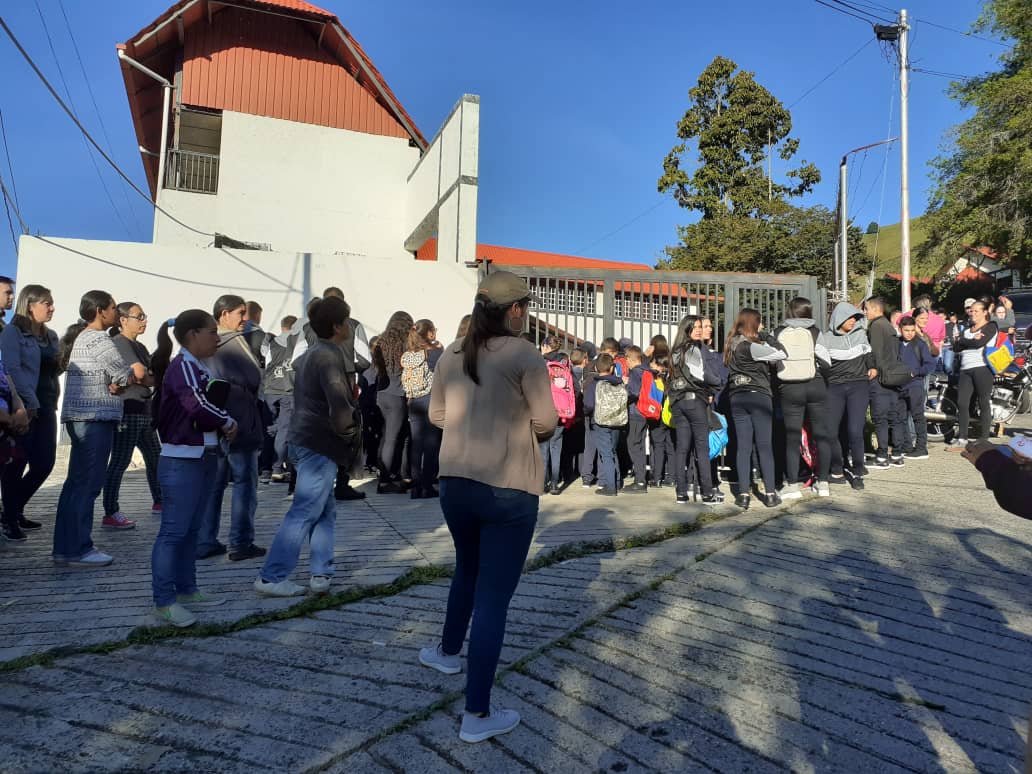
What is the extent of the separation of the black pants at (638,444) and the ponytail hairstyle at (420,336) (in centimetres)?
248

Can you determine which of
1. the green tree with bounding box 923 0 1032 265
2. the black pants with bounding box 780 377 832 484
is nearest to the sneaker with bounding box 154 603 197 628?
the black pants with bounding box 780 377 832 484

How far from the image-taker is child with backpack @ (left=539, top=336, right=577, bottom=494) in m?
7.25

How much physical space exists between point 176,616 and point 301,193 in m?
14.5

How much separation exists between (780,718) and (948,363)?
915cm

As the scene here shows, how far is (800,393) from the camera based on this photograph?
6.61 metres

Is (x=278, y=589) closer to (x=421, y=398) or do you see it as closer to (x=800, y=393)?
(x=421, y=398)

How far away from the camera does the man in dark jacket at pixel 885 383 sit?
7.77 metres

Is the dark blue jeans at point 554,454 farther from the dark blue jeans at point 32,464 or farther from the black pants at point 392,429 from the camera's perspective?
the dark blue jeans at point 32,464

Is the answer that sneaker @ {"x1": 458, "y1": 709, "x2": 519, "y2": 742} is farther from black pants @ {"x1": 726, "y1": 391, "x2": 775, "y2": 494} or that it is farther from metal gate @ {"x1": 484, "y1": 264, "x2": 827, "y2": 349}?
metal gate @ {"x1": 484, "y1": 264, "x2": 827, "y2": 349}

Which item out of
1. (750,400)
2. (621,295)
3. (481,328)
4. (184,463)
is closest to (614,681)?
(481,328)

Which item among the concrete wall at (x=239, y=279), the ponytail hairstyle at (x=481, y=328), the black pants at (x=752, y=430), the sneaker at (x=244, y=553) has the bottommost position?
the sneaker at (x=244, y=553)

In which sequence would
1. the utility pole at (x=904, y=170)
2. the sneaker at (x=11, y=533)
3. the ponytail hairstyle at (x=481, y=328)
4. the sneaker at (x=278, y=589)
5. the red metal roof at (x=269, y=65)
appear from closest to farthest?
1. the ponytail hairstyle at (x=481, y=328)
2. the sneaker at (x=278, y=589)
3. the sneaker at (x=11, y=533)
4. the red metal roof at (x=269, y=65)
5. the utility pole at (x=904, y=170)

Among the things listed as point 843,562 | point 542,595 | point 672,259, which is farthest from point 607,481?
point 672,259

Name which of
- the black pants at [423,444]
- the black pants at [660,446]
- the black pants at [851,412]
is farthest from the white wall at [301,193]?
the black pants at [851,412]
